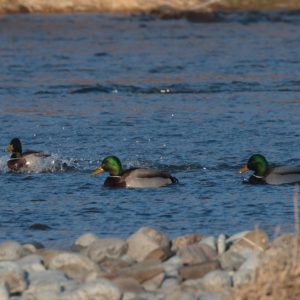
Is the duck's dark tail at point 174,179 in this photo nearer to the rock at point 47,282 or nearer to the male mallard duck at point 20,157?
the male mallard duck at point 20,157

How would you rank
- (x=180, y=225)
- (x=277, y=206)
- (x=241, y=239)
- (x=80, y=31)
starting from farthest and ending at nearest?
(x=80, y=31) < (x=277, y=206) < (x=180, y=225) < (x=241, y=239)

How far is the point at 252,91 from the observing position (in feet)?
72.9

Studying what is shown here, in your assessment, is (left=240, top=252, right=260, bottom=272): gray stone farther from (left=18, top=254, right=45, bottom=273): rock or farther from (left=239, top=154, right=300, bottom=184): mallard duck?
(left=239, top=154, right=300, bottom=184): mallard duck

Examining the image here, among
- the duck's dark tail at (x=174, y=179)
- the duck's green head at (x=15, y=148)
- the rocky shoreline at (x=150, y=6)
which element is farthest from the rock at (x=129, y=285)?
the rocky shoreline at (x=150, y=6)

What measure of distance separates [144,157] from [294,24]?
21387 millimetres

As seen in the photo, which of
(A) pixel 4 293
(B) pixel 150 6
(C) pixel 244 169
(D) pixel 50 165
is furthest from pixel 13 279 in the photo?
(B) pixel 150 6

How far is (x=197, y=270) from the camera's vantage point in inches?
→ 330

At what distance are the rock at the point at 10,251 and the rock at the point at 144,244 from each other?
2.43 feet

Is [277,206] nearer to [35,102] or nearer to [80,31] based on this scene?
[35,102]

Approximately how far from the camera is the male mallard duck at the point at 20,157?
1502cm

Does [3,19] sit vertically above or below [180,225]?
above

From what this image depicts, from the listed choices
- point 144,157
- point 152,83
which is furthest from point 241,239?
point 152,83

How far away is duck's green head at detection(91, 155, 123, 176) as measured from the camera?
14305 millimetres

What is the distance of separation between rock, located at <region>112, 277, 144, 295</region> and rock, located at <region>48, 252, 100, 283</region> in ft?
1.15
